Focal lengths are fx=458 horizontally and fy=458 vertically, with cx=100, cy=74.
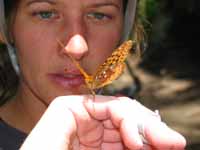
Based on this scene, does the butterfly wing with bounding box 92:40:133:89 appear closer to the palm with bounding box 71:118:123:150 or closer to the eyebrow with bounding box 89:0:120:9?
the palm with bounding box 71:118:123:150

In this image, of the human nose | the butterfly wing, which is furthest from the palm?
the human nose

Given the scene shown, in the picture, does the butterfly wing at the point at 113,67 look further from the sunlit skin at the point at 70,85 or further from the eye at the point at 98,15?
the eye at the point at 98,15

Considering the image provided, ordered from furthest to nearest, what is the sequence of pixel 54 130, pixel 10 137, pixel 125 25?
pixel 125 25 → pixel 10 137 → pixel 54 130

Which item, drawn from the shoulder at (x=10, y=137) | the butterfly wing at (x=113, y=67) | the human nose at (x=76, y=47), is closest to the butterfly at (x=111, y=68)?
the butterfly wing at (x=113, y=67)

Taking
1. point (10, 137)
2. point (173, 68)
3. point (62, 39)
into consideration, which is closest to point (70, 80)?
point (62, 39)

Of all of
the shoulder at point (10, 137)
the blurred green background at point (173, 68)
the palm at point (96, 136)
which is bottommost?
the blurred green background at point (173, 68)

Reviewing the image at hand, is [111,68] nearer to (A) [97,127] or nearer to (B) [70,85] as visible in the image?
(A) [97,127]

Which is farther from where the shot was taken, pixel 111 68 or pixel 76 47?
pixel 76 47
